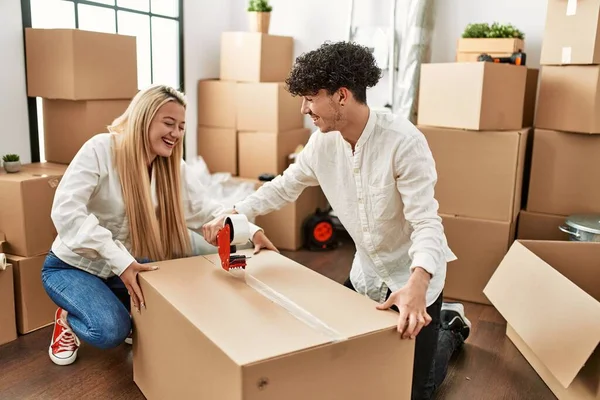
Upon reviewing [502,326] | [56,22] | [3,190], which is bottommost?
[502,326]

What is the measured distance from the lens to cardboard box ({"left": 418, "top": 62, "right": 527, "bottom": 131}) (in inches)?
104

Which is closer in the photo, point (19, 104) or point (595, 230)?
point (595, 230)

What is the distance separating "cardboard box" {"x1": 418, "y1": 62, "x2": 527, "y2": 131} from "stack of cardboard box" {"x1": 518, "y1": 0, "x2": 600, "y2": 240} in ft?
0.44

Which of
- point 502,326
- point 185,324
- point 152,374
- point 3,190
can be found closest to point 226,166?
point 3,190

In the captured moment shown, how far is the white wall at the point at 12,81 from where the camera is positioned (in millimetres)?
2541

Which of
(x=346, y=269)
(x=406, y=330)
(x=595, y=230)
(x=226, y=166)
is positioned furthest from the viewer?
(x=226, y=166)

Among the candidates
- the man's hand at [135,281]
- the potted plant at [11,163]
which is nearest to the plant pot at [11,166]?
the potted plant at [11,163]

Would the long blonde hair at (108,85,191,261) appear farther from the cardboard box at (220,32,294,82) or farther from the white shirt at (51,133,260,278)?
the cardboard box at (220,32,294,82)

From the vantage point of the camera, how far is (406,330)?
130cm

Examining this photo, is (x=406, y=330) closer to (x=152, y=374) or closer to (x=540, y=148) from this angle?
(x=152, y=374)

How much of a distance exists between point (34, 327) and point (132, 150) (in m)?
0.97

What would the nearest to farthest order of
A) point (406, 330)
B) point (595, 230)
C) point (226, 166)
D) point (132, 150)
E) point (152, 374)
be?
point (406, 330), point (152, 374), point (132, 150), point (595, 230), point (226, 166)

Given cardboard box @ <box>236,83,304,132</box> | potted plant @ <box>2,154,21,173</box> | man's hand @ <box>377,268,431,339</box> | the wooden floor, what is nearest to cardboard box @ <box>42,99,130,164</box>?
potted plant @ <box>2,154,21,173</box>

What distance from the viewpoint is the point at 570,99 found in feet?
8.80
